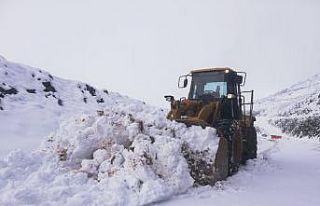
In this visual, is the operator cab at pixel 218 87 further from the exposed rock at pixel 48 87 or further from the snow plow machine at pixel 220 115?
the exposed rock at pixel 48 87

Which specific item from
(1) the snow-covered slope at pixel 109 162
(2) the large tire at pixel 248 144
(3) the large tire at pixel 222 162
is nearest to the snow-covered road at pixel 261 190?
(3) the large tire at pixel 222 162

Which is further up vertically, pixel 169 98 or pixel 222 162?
pixel 169 98

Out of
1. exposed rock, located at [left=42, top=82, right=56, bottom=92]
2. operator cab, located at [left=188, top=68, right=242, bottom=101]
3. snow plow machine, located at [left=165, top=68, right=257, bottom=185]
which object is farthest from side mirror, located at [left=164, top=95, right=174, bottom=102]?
exposed rock, located at [left=42, top=82, right=56, bottom=92]

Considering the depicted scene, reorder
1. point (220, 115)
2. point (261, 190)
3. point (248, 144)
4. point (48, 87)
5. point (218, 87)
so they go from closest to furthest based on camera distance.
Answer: point (261, 190), point (220, 115), point (218, 87), point (248, 144), point (48, 87)

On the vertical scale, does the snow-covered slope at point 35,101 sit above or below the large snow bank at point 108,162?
above

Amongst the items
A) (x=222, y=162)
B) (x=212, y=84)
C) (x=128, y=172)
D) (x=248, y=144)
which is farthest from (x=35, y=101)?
A: (x=128, y=172)

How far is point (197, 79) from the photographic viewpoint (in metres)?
11.3

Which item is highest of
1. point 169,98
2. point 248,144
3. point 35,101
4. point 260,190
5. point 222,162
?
point 169,98

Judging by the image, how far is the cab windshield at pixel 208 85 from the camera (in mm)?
10875

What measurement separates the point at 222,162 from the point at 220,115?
1881mm

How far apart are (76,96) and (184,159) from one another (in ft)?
37.8

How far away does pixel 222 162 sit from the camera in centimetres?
828

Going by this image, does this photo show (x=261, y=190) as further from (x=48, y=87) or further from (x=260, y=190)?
(x=48, y=87)

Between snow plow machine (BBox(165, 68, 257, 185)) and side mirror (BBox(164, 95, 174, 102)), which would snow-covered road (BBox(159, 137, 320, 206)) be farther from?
side mirror (BBox(164, 95, 174, 102))
